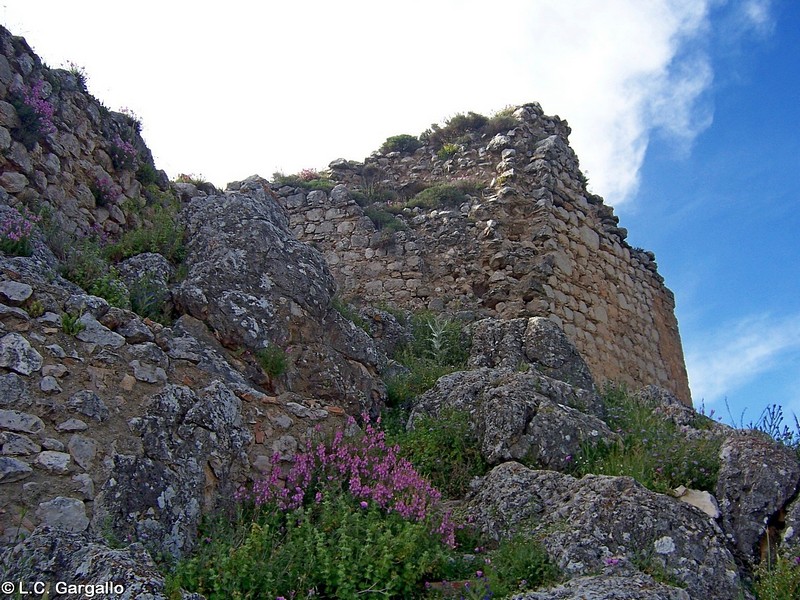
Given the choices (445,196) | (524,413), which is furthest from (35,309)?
(445,196)

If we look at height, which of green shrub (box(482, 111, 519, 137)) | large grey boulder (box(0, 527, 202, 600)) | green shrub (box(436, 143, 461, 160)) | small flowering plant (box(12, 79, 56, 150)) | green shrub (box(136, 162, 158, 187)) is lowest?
large grey boulder (box(0, 527, 202, 600))

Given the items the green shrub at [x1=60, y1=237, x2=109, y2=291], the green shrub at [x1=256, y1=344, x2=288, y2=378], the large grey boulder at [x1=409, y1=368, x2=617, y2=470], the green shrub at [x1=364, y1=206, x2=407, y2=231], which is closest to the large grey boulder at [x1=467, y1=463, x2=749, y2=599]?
the large grey boulder at [x1=409, y1=368, x2=617, y2=470]

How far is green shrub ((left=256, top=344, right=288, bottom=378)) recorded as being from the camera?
6160 millimetres

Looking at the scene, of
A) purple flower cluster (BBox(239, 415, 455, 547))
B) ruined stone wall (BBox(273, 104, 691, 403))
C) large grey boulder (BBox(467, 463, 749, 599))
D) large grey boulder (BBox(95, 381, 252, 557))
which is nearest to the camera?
large grey boulder (BBox(95, 381, 252, 557))

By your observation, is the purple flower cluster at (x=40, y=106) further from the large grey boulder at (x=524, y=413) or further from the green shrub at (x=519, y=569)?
the green shrub at (x=519, y=569)

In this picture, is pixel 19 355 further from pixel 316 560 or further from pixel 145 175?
pixel 145 175

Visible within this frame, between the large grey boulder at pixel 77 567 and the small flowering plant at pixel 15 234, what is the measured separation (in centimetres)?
257

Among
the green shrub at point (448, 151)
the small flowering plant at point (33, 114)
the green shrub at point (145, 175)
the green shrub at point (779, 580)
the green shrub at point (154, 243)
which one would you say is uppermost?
the green shrub at point (448, 151)

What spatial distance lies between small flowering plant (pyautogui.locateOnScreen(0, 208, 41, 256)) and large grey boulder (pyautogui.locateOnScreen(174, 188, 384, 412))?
3.76 ft

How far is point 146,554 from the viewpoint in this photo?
373 centimetres

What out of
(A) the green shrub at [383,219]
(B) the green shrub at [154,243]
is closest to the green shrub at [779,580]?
(B) the green shrub at [154,243]

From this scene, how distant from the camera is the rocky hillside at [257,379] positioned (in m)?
4.21

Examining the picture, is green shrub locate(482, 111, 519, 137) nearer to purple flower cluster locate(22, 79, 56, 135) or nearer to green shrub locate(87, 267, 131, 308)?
purple flower cluster locate(22, 79, 56, 135)

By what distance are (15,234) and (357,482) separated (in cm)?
303
